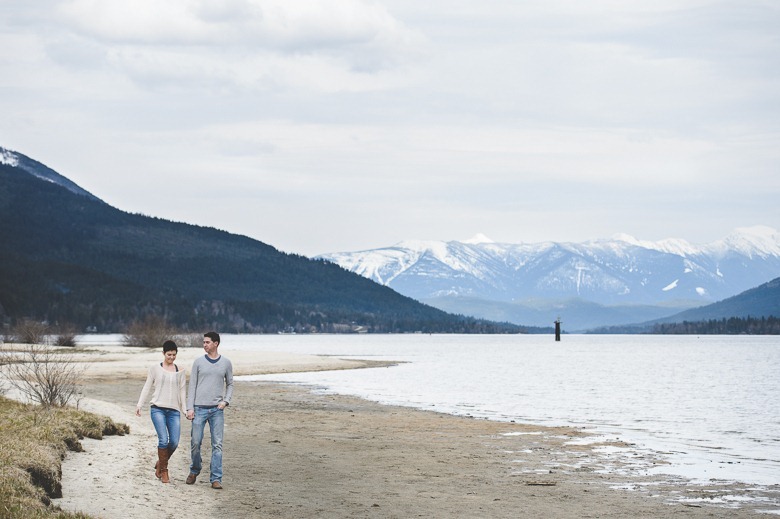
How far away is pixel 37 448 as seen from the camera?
1906 cm

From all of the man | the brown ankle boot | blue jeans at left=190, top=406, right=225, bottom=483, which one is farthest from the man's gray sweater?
the brown ankle boot

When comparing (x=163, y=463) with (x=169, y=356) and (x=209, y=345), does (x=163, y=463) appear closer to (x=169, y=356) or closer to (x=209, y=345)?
(x=169, y=356)

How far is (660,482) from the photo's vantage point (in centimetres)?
2311

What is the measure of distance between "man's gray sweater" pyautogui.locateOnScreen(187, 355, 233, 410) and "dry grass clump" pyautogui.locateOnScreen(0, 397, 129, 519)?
9.23 ft

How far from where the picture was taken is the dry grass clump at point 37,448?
14953mm

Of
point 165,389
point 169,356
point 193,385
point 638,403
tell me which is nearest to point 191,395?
point 193,385

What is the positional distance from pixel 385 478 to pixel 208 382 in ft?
18.5

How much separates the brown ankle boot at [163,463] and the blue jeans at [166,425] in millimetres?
106

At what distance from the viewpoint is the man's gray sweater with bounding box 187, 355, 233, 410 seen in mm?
19219

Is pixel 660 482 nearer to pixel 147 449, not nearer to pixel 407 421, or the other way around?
pixel 147 449

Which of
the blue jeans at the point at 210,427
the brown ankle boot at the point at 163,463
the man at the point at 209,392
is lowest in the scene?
the brown ankle boot at the point at 163,463

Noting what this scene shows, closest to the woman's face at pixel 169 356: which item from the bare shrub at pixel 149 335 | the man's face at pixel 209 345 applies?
the man's face at pixel 209 345

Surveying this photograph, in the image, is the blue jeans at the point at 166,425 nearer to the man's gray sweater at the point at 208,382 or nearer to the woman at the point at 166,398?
the woman at the point at 166,398

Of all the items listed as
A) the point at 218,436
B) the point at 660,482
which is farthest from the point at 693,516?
the point at 218,436
